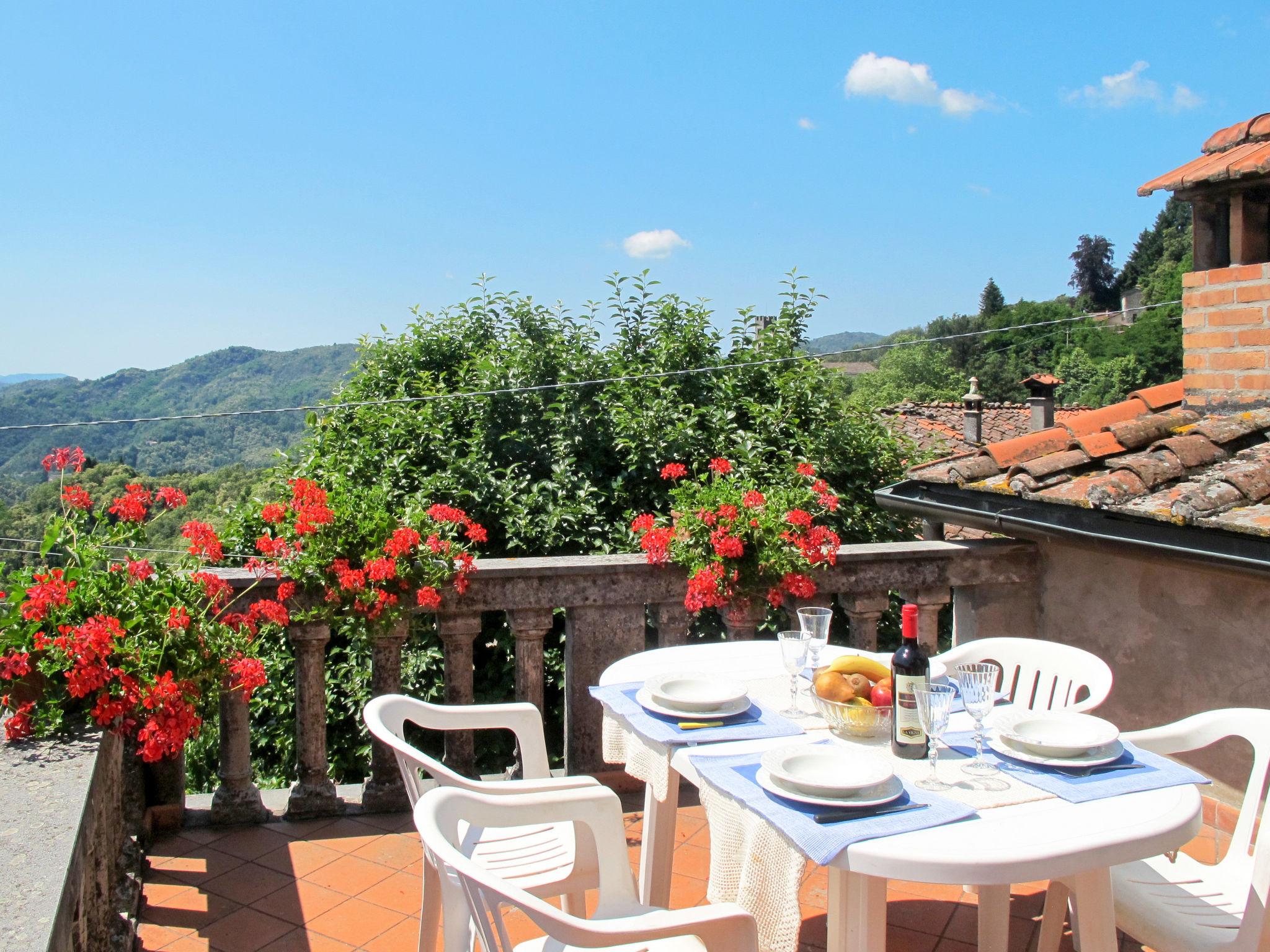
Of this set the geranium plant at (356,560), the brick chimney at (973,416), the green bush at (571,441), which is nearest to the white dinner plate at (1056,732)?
the geranium plant at (356,560)

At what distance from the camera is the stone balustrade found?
2971 millimetres

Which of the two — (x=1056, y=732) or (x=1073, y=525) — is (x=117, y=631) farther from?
(x=1073, y=525)

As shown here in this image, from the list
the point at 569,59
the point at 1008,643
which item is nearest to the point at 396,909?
the point at 1008,643

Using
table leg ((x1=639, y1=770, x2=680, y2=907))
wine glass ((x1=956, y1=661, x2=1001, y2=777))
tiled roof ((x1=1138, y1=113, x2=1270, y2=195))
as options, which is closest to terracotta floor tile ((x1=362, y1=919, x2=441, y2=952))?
table leg ((x1=639, y1=770, x2=680, y2=907))

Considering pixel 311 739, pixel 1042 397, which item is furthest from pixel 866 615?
pixel 1042 397

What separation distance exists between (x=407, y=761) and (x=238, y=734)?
1290 mm

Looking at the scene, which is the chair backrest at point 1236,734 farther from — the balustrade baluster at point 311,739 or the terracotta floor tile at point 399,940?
the balustrade baluster at point 311,739

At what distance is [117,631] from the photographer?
205 centimetres

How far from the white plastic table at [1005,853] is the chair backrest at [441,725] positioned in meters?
0.53

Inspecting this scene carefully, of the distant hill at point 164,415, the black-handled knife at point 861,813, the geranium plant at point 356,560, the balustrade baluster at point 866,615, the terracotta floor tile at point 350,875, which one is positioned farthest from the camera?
the distant hill at point 164,415

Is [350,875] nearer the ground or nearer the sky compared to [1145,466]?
nearer the ground

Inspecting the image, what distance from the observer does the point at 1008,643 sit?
8.45 feet

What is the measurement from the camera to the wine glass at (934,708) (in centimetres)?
163

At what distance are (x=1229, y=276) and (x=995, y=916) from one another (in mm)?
2847
